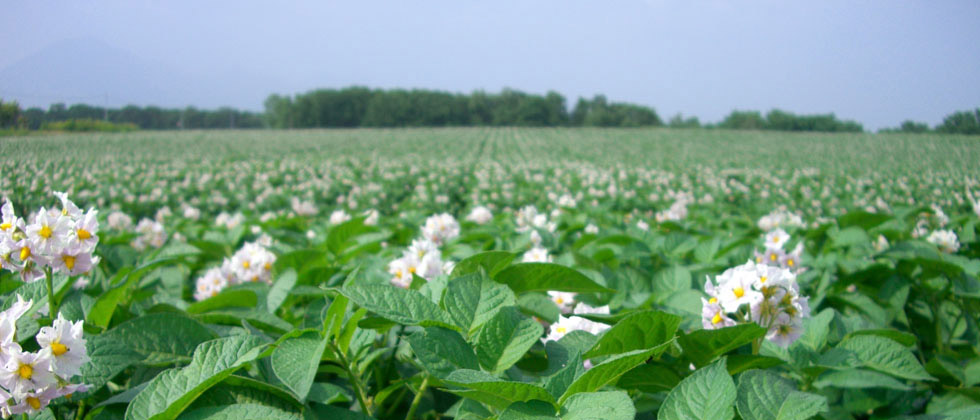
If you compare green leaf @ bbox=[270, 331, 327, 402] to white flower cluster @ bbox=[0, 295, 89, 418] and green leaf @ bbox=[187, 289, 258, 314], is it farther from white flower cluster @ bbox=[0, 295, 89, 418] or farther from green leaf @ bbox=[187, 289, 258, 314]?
green leaf @ bbox=[187, 289, 258, 314]

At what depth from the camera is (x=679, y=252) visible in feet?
7.09

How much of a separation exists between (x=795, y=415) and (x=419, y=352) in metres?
0.54

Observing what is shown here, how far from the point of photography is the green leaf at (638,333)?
2.87ft

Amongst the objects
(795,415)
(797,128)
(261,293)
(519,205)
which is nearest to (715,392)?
(795,415)

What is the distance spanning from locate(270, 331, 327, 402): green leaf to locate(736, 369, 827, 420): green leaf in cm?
61

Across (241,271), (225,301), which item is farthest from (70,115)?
(225,301)

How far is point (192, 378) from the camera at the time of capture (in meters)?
0.82

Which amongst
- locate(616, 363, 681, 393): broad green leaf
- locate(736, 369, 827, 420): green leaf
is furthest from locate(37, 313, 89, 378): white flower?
locate(736, 369, 827, 420): green leaf

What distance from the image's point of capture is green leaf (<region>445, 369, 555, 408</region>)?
0.70 m

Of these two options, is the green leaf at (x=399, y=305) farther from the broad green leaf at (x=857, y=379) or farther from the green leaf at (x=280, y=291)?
the broad green leaf at (x=857, y=379)

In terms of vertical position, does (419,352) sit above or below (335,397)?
above

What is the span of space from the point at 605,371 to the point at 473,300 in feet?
1.12

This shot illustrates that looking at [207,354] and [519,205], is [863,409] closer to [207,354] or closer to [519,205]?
[207,354]

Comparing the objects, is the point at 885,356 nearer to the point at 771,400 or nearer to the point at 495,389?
the point at 771,400
